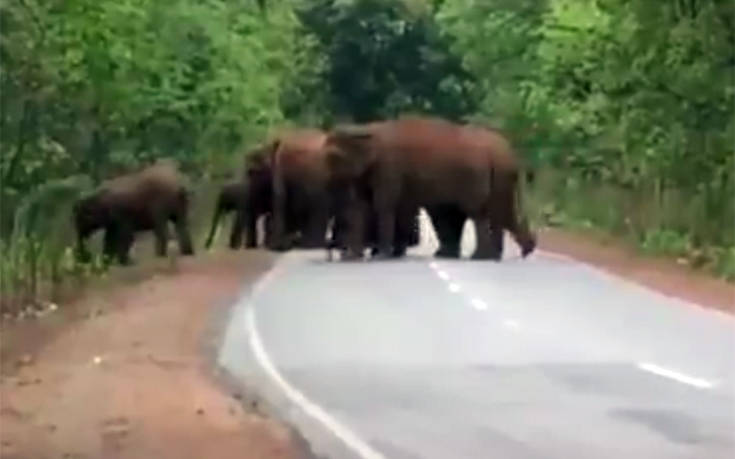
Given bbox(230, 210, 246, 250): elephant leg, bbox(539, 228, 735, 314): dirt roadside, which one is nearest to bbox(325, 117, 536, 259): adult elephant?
bbox(539, 228, 735, 314): dirt roadside

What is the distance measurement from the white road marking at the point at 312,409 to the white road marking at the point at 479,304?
373 cm

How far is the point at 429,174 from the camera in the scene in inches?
1513

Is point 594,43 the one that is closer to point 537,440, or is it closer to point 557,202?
point 557,202

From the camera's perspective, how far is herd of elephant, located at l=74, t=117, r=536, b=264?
37406 mm

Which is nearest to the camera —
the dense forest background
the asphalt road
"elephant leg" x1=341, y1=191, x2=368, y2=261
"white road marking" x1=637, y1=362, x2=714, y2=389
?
the asphalt road

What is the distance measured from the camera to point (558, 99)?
44.0 metres

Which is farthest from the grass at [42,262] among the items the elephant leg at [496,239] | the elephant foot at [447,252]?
the elephant leg at [496,239]

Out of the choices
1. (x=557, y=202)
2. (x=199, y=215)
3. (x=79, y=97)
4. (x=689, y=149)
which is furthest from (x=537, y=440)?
(x=557, y=202)

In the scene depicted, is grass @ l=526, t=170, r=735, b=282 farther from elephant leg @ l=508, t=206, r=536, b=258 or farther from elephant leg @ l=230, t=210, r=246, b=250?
elephant leg @ l=230, t=210, r=246, b=250

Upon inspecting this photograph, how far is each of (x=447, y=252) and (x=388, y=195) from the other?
55.0 inches

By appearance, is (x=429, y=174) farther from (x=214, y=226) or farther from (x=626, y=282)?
(x=626, y=282)

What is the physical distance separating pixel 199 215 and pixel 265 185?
7.50m

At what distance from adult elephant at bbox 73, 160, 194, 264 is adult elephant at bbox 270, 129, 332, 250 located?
2.99 meters

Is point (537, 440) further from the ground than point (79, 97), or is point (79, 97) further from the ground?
point (79, 97)
